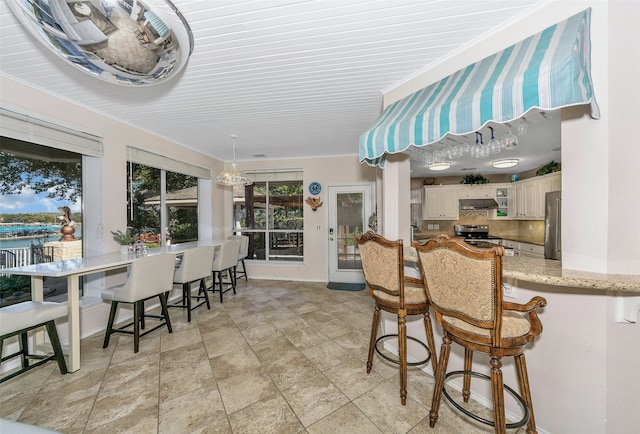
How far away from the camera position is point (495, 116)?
135 cm

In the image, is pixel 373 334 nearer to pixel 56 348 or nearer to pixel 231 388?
pixel 231 388

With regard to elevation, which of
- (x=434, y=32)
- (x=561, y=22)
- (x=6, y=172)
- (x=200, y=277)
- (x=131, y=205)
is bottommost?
(x=200, y=277)

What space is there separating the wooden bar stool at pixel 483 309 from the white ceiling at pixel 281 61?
1.42 m

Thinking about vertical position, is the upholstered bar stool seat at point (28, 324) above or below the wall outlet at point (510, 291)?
below

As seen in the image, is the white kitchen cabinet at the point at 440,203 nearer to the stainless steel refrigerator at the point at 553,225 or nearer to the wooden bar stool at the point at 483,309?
the stainless steel refrigerator at the point at 553,225

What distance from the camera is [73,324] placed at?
7.22 ft

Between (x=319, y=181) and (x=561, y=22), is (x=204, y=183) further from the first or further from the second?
(x=561, y=22)

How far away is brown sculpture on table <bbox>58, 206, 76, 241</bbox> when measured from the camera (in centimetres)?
281

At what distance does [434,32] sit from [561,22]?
26.2 inches

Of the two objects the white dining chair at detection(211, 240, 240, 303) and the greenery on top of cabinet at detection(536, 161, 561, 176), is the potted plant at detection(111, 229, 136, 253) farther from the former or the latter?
the greenery on top of cabinet at detection(536, 161, 561, 176)

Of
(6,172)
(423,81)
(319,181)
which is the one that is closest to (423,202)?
(319,181)

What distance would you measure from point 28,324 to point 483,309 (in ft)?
→ 10.2

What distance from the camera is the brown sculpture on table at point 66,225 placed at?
9.22ft

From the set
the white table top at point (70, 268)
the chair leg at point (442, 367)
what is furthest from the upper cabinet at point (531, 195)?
the white table top at point (70, 268)
